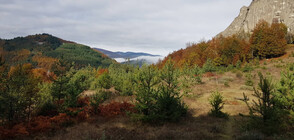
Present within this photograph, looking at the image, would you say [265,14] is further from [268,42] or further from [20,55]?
[20,55]

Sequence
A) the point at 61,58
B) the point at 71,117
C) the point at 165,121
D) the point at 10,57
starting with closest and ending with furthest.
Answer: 1. the point at 165,121
2. the point at 71,117
3. the point at 61,58
4. the point at 10,57

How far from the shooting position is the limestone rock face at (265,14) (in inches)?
2943

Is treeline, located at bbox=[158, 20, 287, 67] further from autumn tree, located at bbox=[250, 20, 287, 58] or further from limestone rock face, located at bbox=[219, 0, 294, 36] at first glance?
limestone rock face, located at bbox=[219, 0, 294, 36]

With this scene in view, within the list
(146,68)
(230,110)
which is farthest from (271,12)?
(146,68)

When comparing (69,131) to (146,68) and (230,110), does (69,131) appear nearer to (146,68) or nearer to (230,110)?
(146,68)

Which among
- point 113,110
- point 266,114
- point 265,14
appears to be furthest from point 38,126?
point 265,14

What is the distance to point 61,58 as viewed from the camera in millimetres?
11430

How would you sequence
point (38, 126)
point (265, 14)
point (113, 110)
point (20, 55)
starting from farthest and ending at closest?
1. point (20, 55)
2. point (265, 14)
3. point (113, 110)
4. point (38, 126)

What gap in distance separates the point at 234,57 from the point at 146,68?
41.5 m

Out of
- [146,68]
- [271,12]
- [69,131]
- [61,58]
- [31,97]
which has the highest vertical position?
[271,12]

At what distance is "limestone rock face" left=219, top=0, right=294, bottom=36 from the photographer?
74.8 m

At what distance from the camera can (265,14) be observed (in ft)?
283

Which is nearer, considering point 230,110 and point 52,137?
point 52,137

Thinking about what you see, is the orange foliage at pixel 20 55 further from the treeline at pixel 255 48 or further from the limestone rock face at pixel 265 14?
the limestone rock face at pixel 265 14
